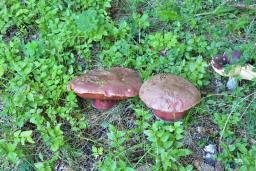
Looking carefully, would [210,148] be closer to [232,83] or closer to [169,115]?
[169,115]

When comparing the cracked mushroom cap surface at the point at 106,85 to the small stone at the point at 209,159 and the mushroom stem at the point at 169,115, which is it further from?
the small stone at the point at 209,159

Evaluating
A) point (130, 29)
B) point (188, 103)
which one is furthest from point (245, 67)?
Answer: point (130, 29)

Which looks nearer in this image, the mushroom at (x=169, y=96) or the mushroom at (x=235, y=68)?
the mushroom at (x=169, y=96)

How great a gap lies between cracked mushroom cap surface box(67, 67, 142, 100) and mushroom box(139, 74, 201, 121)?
0.37 ft

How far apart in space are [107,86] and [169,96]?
486mm

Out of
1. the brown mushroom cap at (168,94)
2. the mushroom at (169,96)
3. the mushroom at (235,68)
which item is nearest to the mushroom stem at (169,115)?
the mushroom at (169,96)

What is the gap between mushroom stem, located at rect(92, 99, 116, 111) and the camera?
10.7 feet

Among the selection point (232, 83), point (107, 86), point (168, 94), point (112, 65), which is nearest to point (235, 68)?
point (232, 83)

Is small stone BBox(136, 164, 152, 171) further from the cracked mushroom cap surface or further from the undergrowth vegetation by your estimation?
the cracked mushroom cap surface

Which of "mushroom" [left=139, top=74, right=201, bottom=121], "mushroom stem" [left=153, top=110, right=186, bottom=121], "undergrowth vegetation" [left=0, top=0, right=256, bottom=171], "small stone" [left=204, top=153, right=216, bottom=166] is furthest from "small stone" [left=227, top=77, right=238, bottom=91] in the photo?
"small stone" [left=204, top=153, right=216, bottom=166]

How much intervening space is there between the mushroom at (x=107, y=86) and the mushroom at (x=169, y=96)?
123 mm

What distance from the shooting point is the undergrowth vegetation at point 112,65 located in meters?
2.95

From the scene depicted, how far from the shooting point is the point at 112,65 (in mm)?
3572

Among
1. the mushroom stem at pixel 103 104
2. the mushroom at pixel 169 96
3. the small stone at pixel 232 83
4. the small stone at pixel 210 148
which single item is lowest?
the small stone at pixel 210 148
